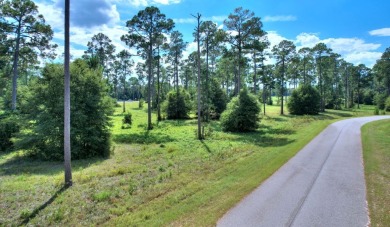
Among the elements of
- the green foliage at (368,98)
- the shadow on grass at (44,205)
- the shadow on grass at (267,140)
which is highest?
the green foliage at (368,98)

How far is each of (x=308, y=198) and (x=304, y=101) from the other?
4463cm

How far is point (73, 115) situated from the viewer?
52.9ft

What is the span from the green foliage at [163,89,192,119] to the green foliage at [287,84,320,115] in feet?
67.6

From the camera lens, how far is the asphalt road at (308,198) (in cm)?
667

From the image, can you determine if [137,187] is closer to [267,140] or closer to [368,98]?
[267,140]

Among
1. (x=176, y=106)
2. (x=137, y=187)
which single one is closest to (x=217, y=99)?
(x=176, y=106)

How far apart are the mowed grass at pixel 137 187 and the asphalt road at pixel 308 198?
52 cm

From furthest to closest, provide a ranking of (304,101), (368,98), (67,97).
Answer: (368,98) < (304,101) < (67,97)

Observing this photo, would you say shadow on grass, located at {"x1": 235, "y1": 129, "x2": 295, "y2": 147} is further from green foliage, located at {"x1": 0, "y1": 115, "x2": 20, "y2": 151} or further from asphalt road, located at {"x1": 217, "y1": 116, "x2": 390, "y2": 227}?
green foliage, located at {"x1": 0, "y1": 115, "x2": 20, "y2": 151}

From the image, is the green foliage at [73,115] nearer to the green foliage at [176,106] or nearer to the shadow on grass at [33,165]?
the shadow on grass at [33,165]

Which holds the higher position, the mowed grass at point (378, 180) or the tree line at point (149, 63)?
the tree line at point (149, 63)

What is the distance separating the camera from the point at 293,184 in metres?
9.43

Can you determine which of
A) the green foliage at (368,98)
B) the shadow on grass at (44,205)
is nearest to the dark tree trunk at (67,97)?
the shadow on grass at (44,205)

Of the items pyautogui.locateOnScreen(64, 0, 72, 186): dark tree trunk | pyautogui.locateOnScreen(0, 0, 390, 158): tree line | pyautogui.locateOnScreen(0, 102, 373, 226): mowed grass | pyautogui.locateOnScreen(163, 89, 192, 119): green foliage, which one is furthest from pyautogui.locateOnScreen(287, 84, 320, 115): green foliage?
pyautogui.locateOnScreen(64, 0, 72, 186): dark tree trunk
